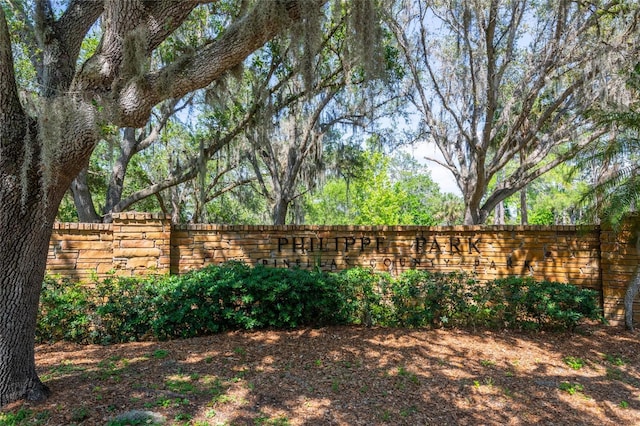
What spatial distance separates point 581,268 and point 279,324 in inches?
195

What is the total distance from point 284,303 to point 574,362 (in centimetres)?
330

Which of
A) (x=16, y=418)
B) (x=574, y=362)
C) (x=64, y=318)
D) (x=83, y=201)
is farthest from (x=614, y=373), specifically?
(x=83, y=201)

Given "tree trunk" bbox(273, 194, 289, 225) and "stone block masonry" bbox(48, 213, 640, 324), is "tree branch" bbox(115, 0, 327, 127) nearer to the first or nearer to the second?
"stone block masonry" bbox(48, 213, 640, 324)

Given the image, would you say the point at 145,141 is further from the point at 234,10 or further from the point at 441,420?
the point at 441,420

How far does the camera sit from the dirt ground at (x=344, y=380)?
316 centimetres

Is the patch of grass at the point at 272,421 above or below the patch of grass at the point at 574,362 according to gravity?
above

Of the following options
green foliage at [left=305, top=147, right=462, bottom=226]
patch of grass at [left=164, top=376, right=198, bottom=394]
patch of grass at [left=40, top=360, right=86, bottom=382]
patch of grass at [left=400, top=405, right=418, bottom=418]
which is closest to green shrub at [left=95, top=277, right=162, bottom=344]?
patch of grass at [left=40, top=360, right=86, bottom=382]

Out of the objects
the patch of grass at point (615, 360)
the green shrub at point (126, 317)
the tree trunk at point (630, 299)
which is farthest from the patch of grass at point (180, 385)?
the tree trunk at point (630, 299)

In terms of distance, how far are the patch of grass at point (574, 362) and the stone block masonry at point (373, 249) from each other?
2.13 metres

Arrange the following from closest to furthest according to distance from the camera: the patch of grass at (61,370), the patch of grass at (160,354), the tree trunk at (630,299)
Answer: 1. the patch of grass at (61,370)
2. the patch of grass at (160,354)
3. the tree trunk at (630,299)

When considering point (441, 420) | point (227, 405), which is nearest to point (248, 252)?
point (227, 405)

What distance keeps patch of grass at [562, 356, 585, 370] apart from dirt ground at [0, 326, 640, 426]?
0.05ft

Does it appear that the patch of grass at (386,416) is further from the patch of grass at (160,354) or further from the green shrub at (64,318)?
the green shrub at (64,318)

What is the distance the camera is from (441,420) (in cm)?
326
